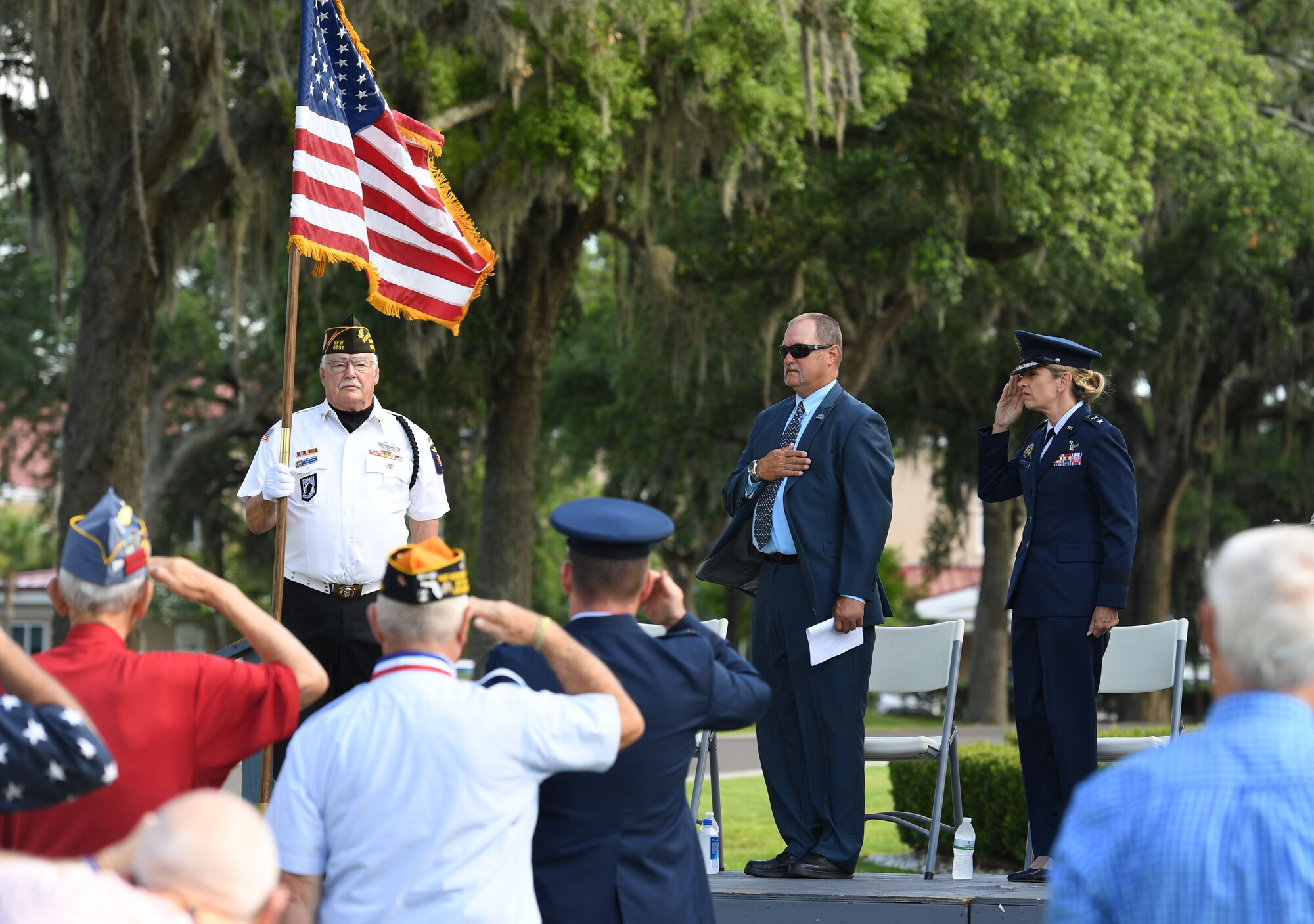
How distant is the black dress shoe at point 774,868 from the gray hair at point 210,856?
3.25 meters

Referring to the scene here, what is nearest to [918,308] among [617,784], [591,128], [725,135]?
[725,135]

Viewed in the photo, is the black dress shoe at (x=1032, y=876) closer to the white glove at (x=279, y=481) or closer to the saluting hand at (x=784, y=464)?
the saluting hand at (x=784, y=464)

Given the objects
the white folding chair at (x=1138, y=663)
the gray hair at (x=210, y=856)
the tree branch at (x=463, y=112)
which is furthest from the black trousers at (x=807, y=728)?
the tree branch at (x=463, y=112)

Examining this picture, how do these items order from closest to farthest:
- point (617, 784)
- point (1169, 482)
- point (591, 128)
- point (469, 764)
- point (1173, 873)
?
point (1173, 873) → point (469, 764) → point (617, 784) → point (591, 128) → point (1169, 482)

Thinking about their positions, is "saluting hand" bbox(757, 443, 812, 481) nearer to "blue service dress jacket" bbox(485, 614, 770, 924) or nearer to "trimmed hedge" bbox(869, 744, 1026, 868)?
"blue service dress jacket" bbox(485, 614, 770, 924)

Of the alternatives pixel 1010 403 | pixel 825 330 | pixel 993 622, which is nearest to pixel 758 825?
pixel 1010 403

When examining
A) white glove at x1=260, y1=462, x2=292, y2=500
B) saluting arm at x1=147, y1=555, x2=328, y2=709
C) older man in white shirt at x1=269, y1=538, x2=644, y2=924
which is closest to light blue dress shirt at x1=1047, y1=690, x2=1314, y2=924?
older man in white shirt at x1=269, y1=538, x2=644, y2=924

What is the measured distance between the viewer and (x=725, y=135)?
1295 cm

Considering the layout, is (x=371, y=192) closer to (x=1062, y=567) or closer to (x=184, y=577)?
(x=1062, y=567)

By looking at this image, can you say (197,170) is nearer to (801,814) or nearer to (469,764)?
(801,814)

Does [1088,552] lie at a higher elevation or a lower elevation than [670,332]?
lower

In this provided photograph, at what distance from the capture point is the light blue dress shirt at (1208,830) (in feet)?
6.44

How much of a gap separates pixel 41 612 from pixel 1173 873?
40013 millimetres

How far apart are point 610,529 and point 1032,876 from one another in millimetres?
2526
